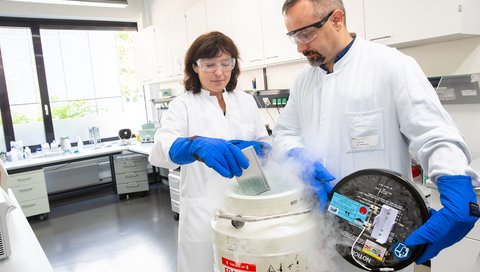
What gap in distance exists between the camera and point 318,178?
992 mm

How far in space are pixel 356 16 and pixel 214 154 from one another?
174 cm

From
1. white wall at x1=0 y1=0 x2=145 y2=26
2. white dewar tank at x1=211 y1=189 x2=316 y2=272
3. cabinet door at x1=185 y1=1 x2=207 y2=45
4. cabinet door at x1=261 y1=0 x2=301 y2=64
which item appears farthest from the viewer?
white wall at x1=0 y1=0 x2=145 y2=26

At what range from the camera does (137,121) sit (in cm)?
604

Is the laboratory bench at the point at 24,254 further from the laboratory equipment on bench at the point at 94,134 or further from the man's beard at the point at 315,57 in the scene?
the laboratory equipment on bench at the point at 94,134

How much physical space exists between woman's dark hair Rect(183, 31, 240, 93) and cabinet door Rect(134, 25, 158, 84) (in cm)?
358

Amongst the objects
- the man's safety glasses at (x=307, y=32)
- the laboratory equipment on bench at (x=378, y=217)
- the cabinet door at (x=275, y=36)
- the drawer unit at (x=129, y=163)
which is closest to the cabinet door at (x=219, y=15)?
the cabinet door at (x=275, y=36)

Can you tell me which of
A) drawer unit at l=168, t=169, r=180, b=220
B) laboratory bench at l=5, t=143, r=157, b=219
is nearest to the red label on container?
drawer unit at l=168, t=169, r=180, b=220

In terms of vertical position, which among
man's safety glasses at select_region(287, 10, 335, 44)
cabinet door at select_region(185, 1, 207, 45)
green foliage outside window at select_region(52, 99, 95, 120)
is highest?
cabinet door at select_region(185, 1, 207, 45)

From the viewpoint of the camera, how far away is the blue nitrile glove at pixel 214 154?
36.9 inches

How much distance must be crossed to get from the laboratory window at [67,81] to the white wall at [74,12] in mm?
132

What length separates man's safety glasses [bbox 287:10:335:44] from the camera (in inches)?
45.1

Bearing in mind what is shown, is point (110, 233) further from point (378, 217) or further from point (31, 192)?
point (378, 217)

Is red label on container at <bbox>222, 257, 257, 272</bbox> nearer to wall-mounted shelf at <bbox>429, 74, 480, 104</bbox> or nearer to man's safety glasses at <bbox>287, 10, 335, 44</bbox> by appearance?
man's safety glasses at <bbox>287, 10, 335, 44</bbox>

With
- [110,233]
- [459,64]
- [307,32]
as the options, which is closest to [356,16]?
[459,64]
